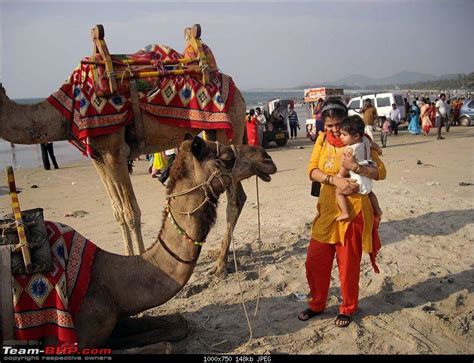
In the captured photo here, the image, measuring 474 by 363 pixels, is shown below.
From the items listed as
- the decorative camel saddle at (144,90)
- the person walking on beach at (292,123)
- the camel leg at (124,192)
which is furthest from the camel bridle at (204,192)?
the person walking on beach at (292,123)

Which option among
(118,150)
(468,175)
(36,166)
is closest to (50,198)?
(118,150)

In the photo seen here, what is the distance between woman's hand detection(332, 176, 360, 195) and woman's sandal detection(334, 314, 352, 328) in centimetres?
109

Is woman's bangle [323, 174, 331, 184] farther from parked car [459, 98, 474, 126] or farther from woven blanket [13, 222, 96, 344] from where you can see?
parked car [459, 98, 474, 126]

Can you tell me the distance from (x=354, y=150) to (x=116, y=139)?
8.77 ft

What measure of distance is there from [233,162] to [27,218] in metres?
1.40

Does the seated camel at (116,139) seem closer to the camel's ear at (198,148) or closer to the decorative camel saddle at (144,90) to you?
the decorative camel saddle at (144,90)

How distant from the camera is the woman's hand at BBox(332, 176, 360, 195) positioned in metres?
3.53

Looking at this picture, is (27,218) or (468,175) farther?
(468,175)

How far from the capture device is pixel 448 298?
13.6 feet

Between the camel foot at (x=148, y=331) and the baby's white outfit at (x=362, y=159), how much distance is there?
1.83 m

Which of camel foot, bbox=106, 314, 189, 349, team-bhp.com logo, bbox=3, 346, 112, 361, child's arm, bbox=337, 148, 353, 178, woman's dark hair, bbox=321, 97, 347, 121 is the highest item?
woman's dark hair, bbox=321, 97, 347, 121

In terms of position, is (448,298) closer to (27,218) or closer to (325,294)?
(325,294)

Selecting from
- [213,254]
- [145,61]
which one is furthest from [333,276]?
[145,61]

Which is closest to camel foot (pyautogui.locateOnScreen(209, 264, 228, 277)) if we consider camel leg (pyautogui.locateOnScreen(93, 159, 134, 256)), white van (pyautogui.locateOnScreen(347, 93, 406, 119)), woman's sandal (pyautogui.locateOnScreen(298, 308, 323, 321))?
camel leg (pyautogui.locateOnScreen(93, 159, 134, 256))
